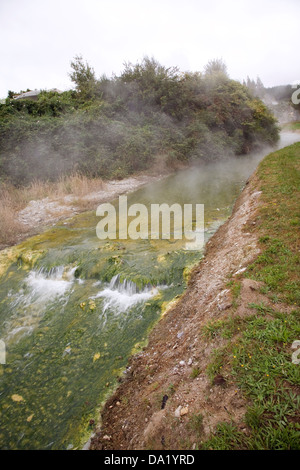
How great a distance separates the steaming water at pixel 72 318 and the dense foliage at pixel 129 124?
657 cm

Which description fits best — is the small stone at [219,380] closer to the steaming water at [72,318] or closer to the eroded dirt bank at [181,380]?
the eroded dirt bank at [181,380]

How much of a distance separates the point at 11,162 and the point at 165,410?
1351cm

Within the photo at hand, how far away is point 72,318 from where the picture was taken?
5.28 m

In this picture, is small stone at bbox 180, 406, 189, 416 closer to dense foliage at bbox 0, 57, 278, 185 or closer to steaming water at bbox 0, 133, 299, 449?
steaming water at bbox 0, 133, 299, 449

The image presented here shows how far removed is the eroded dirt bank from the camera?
239 cm

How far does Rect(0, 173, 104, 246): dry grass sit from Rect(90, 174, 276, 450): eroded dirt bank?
753cm

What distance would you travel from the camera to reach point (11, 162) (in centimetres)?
1255

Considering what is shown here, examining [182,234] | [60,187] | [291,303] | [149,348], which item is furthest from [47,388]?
[60,187]

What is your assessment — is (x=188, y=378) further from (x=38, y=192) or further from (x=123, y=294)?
(x=38, y=192)

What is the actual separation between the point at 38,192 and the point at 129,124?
952 centimetres

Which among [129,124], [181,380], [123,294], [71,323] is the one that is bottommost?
[71,323]

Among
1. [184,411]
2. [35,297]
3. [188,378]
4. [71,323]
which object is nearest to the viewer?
[184,411]

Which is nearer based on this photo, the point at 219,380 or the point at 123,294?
the point at 219,380

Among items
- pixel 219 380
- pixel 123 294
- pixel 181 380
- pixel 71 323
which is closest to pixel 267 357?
pixel 219 380
